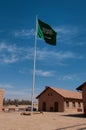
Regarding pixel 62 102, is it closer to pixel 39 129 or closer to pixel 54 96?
pixel 54 96

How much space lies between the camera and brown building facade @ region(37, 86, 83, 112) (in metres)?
41.2

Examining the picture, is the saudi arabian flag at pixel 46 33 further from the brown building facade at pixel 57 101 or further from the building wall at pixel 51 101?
the building wall at pixel 51 101

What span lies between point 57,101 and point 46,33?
76.0 ft

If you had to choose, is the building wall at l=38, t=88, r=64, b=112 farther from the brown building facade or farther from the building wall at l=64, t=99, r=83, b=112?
the building wall at l=64, t=99, r=83, b=112

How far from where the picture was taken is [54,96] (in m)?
43.2

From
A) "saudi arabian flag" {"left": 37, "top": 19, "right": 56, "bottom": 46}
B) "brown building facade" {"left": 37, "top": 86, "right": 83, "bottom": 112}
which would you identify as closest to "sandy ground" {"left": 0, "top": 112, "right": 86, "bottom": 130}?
"saudi arabian flag" {"left": 37, "top": 19, "right": 56, "bottom": 46}

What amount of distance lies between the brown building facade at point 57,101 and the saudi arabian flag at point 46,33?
20552 millimetres

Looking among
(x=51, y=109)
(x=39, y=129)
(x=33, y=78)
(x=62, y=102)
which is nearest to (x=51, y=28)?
(x=33, y=78)

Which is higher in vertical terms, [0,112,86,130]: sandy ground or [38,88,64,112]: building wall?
[38,88,64,112]: building wall

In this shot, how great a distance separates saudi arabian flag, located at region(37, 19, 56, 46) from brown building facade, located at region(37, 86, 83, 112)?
2055 cm

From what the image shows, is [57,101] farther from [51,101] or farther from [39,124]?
[39,124]

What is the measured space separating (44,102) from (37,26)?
27.0 m

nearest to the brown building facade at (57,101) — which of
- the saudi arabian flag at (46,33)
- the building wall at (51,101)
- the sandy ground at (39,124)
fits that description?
the building wall at (51,101)

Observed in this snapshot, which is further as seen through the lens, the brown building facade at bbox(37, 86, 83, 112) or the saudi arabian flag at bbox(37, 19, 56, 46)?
the brown building facade at bbox(37, 86, 83, 112)
